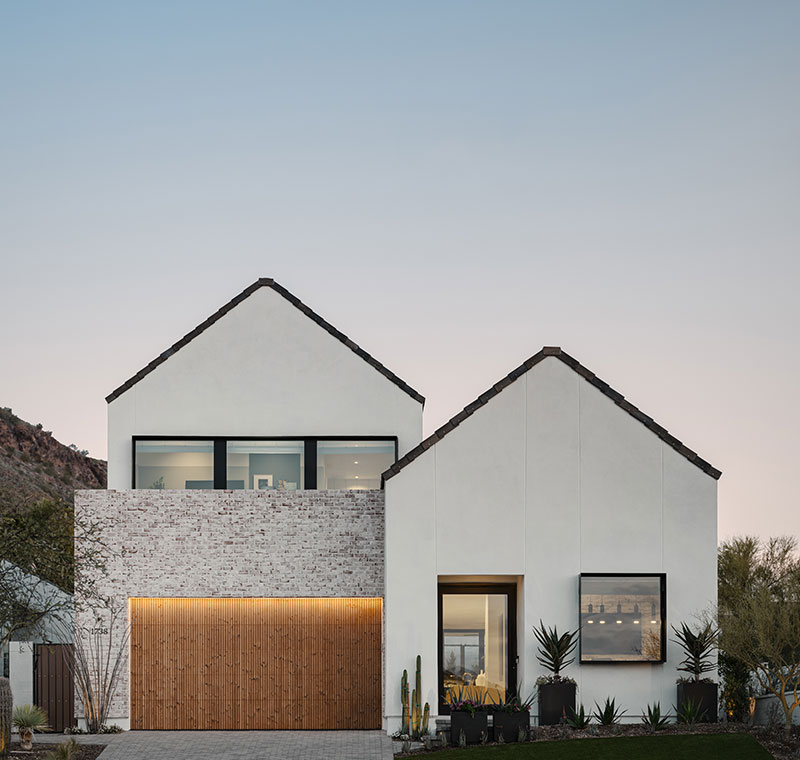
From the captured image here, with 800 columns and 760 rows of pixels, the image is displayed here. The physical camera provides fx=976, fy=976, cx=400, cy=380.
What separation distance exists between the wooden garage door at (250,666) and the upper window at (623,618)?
421 centimetres

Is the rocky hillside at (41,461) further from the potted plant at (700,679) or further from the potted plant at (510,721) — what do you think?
the potted plant at (700,679)

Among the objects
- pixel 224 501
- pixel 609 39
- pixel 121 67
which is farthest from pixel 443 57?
pixel 224 501

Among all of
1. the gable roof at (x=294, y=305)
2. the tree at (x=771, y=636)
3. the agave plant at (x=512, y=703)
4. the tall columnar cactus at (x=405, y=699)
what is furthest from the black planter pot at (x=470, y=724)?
the gable roof at (x=294, y=305)

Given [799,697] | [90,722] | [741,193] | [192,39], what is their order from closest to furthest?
[799,697] → [90,722] → [192,39] → [741,193]

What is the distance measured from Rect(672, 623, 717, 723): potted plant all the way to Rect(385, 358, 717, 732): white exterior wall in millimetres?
271

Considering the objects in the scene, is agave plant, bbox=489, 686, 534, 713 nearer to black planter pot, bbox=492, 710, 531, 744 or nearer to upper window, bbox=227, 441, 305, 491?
black planter pot, bbox=492, 710, 531, 744

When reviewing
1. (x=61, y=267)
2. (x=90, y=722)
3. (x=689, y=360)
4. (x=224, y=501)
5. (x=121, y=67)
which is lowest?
(x=90, y=722)

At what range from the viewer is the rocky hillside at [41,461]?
195 feet

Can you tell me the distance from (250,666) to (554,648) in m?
6.00

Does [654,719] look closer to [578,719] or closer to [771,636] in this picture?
[578,719]

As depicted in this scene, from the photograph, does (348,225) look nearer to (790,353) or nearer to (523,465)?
(523,465)

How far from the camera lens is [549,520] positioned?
17.7m

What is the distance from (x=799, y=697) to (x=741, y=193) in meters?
11.1

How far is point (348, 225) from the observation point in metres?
24.2
